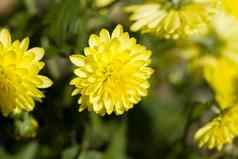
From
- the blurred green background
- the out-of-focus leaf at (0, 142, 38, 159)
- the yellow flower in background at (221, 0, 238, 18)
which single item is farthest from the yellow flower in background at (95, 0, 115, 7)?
the out-of-focus leaf at (0, 142, 38, 159)

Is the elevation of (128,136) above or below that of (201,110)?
below

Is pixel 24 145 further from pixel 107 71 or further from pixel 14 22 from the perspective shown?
pixel 107 71

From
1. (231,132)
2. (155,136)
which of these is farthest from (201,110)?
(155,136)

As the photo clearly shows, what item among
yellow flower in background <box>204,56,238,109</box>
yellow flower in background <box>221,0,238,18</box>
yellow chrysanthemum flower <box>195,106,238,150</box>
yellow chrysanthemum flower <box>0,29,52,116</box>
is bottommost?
yellow flower in background <box>204,56,238,109</box>

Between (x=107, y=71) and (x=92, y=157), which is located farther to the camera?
(x=92, y=157)

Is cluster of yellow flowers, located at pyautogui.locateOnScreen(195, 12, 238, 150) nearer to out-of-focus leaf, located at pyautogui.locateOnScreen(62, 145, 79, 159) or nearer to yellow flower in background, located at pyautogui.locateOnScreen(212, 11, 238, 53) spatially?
yellow flower in background, located at pyautogui.locateOnScreen(212, 11, 238, 53)

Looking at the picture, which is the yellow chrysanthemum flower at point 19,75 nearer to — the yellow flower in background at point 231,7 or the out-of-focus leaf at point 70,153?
the out-of-focus leaf at point 70,153
